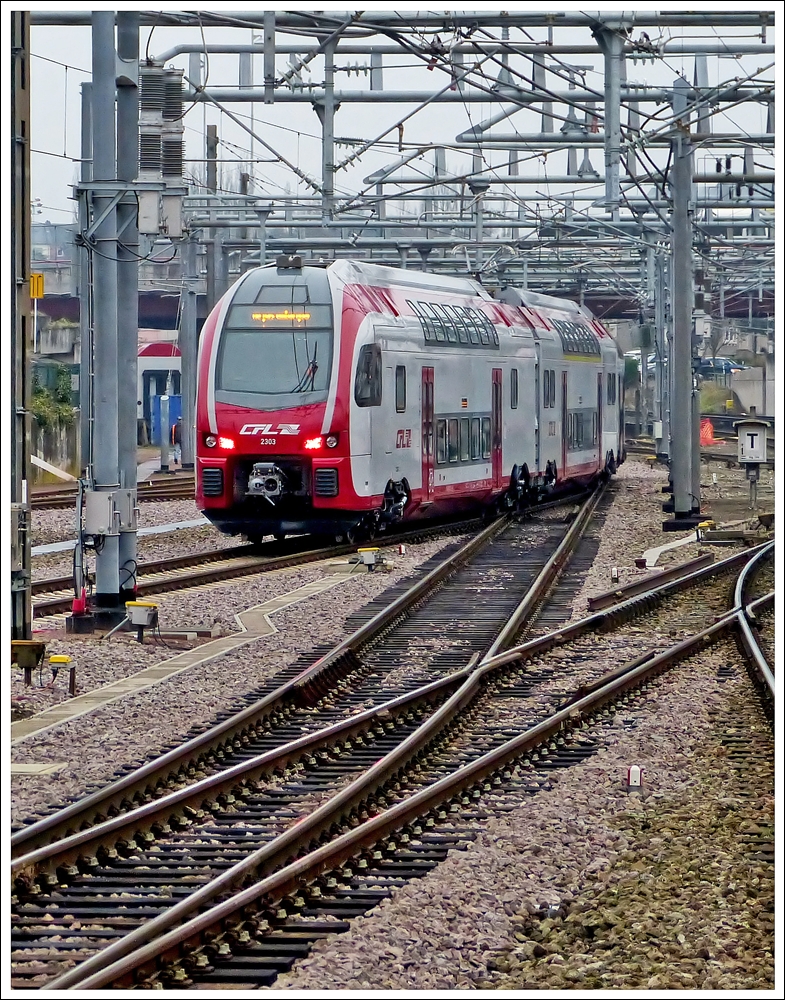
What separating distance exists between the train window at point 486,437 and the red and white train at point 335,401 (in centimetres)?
26

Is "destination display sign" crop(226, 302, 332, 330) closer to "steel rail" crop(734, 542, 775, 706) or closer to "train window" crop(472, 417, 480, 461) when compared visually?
"train window" crop(472, 417, 480, 461)

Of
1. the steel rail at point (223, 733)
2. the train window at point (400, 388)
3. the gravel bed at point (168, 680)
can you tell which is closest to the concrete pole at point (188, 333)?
the train window at point (400, 388)

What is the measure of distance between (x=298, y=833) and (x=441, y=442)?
55.7ft

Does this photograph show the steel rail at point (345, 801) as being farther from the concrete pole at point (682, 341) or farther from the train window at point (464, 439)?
the concrete pole at point (682, 341)

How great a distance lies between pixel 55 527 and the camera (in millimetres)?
26094

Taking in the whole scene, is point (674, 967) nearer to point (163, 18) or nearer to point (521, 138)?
point (163, 18)

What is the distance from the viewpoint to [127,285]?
48.8 feet

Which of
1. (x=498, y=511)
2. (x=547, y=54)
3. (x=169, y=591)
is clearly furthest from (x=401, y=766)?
(x=498, y=511)

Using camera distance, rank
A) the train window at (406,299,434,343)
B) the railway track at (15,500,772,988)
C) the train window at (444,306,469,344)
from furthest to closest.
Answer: the train window at (444,306,469,344) → the train window at (406,299,434,343) → the railway track at (15,500,772,988)

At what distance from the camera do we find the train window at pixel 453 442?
24.6m

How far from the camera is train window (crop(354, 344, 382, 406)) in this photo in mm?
20734

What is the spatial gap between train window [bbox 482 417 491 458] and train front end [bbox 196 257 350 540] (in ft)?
18.1

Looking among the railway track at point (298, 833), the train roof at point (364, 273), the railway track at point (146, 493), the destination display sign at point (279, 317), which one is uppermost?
the train roof at point (364, 273)

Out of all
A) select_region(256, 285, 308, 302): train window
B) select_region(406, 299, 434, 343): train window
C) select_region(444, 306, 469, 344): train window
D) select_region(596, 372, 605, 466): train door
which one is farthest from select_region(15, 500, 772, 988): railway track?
select_region(596, 372, 605, 466): train door
